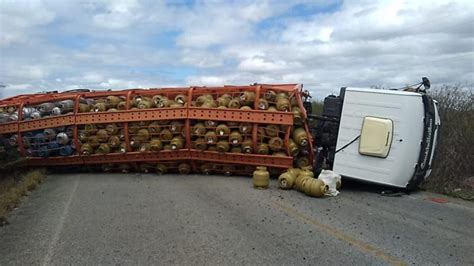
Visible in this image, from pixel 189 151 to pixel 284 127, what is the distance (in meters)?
2.41

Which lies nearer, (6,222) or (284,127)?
(6,222)

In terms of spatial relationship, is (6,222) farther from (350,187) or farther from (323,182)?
(350,187)

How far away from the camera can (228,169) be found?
1105 centimetres

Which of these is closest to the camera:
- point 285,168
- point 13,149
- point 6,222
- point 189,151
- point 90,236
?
point 90,236

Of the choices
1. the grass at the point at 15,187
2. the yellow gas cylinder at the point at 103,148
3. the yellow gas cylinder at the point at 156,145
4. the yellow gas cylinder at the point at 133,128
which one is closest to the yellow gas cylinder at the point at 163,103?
the yellow gas cylinder at the point at 133,128

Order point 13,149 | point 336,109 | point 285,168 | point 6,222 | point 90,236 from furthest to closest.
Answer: point 13,149 < point 285,168 < point 336,109 < point 6,222 < point 90,236

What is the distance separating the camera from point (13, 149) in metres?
11.9

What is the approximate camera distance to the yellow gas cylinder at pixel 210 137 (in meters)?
10.7

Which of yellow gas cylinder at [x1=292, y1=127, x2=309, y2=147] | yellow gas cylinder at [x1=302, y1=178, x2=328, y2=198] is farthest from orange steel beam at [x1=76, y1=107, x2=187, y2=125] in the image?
yellow gas cylinder at [x1=302, y1=178, x2=328, y2=198]

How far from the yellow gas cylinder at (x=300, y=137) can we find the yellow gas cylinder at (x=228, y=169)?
174 centimetres

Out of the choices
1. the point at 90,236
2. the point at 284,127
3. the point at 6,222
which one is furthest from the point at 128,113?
the point at 90,236

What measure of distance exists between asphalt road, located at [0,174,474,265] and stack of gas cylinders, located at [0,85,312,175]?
1.33m

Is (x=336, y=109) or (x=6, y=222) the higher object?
Answer: (x=336, y=109)

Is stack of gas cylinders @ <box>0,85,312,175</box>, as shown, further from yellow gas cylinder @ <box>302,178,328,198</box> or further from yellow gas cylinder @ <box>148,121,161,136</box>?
yellow gas cylinder @ <box>302,178,328,198</box>
